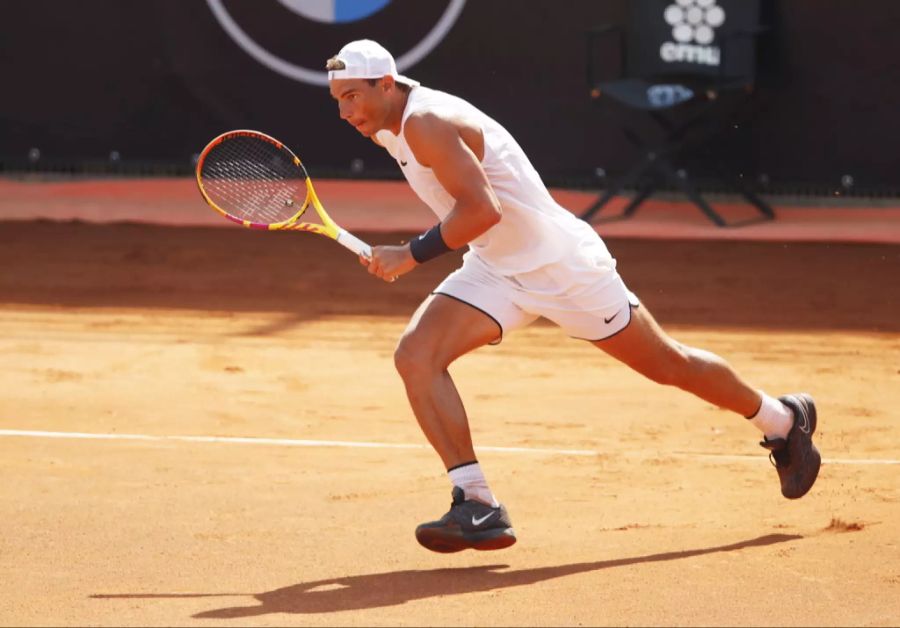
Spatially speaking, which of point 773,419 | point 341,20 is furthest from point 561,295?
point 341,20

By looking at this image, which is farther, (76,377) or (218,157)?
(76,377)

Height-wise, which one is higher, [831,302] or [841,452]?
[841,452]

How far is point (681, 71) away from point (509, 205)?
235 inches

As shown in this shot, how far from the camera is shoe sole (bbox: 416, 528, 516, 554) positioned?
452 centimetres

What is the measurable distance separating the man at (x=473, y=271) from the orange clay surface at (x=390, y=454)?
0.34 meters

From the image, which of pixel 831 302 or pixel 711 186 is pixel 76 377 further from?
pixel 711 186

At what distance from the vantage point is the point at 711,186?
36.0ft

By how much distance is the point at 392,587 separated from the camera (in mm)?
4402

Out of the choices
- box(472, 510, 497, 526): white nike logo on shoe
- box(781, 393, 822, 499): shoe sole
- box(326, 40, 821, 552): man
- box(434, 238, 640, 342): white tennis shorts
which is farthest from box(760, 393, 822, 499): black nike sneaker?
box(472, 510, 497, 526): white nike logo on shoe

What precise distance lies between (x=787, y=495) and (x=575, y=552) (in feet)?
2.58

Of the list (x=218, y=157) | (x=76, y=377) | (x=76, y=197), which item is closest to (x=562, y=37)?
(x=76, y=197)

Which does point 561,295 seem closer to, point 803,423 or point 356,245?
point 356,245

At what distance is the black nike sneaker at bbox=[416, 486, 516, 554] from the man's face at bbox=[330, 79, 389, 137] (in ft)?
3.60

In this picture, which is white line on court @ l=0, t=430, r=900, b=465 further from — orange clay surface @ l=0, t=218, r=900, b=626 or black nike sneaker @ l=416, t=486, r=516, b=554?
black nike sneaker @ l=416, t=486, r=516, b=554
